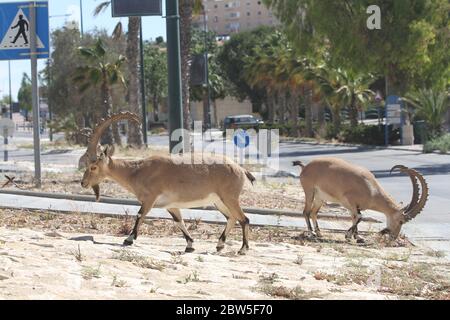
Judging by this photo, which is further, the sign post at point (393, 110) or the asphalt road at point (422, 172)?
the sign post at point (393, 110)

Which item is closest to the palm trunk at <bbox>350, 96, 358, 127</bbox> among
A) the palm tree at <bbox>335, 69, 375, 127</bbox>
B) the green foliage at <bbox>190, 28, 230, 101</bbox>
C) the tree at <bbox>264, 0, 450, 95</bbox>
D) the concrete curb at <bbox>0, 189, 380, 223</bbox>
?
the palm tree at <bbox>335, 69, 375, 127</bbox>

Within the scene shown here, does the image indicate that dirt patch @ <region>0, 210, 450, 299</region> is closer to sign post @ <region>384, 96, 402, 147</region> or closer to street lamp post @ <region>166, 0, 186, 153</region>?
street lamp post @ <region>166, 0, 186, 153</region>

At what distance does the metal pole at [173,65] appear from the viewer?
16.4m

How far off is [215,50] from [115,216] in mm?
89320

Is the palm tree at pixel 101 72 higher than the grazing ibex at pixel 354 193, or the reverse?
the palm tree at pixel 101 72

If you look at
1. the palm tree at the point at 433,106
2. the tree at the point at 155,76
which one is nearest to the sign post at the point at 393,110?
the palm tree at the point at 433,106

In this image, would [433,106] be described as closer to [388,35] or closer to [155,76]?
[388,35]

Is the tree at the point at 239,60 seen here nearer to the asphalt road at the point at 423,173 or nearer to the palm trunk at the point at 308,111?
the palm trunk at the point at 308,111

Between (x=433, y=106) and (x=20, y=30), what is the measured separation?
89.9 feet

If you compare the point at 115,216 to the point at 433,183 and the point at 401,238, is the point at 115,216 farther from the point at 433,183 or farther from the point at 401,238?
the point at 433,183

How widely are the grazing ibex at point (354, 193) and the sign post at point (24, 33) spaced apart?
25.1 feet

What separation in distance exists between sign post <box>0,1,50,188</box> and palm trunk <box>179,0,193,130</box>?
32.5 ft

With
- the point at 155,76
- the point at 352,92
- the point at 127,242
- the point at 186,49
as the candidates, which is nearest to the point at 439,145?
the point at 186,49

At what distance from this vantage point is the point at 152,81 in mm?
96000
